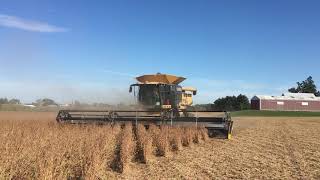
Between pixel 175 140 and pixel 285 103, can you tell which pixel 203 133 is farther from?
pixel 285 103

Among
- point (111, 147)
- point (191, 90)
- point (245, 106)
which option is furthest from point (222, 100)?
point (111, 147)

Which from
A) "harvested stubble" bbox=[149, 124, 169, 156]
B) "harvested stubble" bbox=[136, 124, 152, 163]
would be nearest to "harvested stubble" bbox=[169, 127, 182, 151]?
"harvested stubble" bbox=[149, 124, 169, 156]

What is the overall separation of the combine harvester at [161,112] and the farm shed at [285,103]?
244ft

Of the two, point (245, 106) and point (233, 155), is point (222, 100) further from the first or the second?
point (233, 155)

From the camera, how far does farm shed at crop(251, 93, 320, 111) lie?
101 m

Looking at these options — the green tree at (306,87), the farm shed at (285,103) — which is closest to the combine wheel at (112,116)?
the farm shed at (285,103)

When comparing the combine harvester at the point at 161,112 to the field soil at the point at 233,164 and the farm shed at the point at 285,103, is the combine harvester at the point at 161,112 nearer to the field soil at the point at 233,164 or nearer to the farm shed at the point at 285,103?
the field soil at the point at 233,164

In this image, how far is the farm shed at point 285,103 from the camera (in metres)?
101

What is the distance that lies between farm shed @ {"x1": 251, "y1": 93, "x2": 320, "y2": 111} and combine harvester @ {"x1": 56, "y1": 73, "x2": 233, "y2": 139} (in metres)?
Result: 74.5

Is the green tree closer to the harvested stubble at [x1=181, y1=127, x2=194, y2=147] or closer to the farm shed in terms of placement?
the farm shed

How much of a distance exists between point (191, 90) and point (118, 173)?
1905cm

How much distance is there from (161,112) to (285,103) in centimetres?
8809

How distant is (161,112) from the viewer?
2031cm

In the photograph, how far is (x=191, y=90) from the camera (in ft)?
94.3
